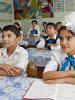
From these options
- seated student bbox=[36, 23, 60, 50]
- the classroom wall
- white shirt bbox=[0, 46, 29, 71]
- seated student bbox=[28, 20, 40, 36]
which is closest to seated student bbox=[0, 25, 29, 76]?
white shirt bbox=[0, 46, 29, 71]

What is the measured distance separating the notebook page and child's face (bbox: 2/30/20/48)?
72 cm

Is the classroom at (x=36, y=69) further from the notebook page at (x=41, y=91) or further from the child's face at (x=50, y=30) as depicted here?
the child's face at (x=50, y=30)

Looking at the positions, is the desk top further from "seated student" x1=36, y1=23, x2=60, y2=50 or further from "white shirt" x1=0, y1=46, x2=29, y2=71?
"seated student" x1=36, y1=23, x2=60, y2=50

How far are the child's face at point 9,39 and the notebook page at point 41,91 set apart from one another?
0.72 m

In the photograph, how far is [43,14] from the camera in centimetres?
912

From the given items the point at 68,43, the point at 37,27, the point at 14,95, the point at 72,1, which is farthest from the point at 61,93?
the point at 72,1

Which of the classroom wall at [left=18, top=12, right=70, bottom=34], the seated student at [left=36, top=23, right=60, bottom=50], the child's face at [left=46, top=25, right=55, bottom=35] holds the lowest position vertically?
the seated student at [left=36, top=23, right=60, bottom=50]

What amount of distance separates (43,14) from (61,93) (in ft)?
26.0

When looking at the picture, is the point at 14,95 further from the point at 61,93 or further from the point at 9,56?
the point at 9,56

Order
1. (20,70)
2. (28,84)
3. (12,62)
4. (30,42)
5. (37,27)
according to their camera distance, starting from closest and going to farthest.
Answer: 1. (28,84)
2. (20,70)
3. (12,62)
4. (30,42)
5. (37,27)

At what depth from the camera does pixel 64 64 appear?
1.81 meters

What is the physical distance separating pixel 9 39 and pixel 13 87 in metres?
0.78

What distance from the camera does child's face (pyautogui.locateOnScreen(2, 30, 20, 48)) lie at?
222 centimetres

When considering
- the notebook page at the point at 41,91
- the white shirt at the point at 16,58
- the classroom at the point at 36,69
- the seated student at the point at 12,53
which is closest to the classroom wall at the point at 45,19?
the classroom at the point at 36,69
